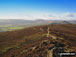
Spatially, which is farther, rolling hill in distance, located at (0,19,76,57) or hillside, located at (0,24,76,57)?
hillside, located at (0,24,76,57)

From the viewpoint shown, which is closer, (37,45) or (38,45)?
(38,45)

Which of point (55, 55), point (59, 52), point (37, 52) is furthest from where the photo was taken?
point (37, 52)

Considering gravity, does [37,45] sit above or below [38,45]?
below

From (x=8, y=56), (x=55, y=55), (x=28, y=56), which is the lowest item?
(x=8, y=56)

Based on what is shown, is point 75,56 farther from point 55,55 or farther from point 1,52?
point 1,52

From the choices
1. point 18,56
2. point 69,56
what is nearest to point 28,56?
point 18,56

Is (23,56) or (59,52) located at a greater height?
(59,52)

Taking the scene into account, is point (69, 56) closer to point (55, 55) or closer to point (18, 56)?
point (55, 55)

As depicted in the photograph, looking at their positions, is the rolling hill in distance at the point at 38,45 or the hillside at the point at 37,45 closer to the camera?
the rolling hill in distance at the point at 38,45

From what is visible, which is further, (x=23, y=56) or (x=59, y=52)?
(x=23, y=56)

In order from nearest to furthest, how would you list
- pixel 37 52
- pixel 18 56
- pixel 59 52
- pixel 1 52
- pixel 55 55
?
1. pixel 55 55
2. pixel 59 52
3. pixel 37 52
4. pixel 18 56
5. pixel 1 52
